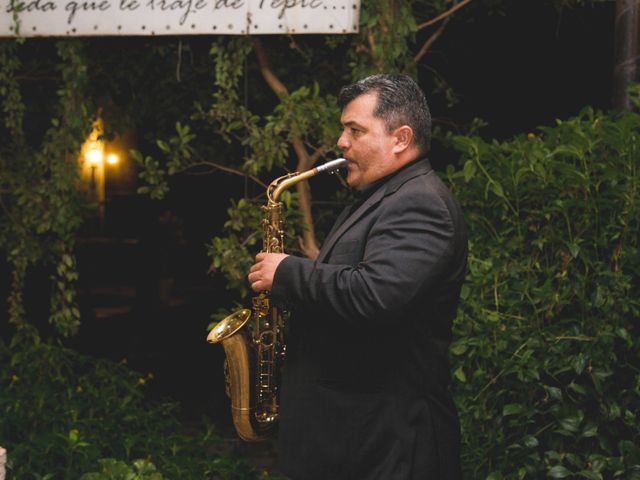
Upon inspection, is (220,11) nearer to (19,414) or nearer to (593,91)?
(19,414)

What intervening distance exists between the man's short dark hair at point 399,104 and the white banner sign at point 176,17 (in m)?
1.87

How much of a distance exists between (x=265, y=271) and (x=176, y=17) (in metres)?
2.45

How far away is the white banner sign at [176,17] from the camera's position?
14.5ft

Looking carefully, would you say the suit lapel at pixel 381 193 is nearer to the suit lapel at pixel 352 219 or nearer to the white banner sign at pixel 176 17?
the suit lapel at pixel 352 219

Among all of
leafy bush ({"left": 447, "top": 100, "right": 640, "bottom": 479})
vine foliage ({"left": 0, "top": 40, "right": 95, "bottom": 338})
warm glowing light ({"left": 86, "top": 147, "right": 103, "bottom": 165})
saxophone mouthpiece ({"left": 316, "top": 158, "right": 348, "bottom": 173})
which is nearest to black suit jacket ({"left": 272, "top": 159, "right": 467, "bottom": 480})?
saxophone mouthpiece ({"left": 316, "top": 158, "right": 348, "bottom": 173})

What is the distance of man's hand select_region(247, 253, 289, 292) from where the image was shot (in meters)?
2.52

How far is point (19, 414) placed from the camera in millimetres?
4453

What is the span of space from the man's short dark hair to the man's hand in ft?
1.64

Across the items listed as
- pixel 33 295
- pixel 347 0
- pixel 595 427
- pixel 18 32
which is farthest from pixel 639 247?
pixel 33 295

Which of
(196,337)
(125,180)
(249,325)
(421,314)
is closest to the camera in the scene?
(421,314)

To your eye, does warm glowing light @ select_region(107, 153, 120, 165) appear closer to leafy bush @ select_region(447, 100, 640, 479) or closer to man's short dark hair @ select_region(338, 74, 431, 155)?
leafy bush @ select_region(447, 100, 640, 479)

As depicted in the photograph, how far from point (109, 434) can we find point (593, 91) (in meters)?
3.99

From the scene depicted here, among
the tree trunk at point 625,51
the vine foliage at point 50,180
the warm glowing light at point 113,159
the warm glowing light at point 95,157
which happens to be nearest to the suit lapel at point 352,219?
the tree trunk at point 625,51

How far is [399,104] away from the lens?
2.56 meters
